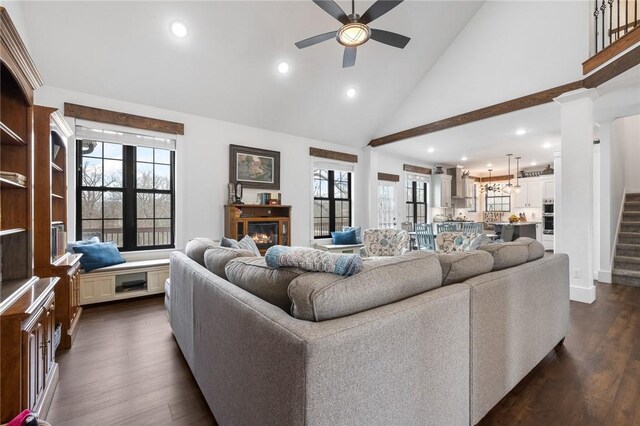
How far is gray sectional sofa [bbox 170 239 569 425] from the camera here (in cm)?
89

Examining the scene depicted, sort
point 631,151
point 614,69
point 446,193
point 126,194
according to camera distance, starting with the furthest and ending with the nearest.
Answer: point 446,193, point 631,151, point 126,194, point 614,69

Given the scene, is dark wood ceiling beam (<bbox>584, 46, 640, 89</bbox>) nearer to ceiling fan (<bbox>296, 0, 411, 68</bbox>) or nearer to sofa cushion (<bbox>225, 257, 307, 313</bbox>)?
ceiling fan (<bbox>296, 0, 411, 68</bbox>)

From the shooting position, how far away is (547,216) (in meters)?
8.55

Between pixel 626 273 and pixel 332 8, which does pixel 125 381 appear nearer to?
pixel 332 8

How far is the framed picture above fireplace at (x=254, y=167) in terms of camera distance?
5.04 meters

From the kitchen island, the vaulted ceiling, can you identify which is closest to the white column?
the vaulted ceiling

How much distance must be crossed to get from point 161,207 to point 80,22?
2.41 m

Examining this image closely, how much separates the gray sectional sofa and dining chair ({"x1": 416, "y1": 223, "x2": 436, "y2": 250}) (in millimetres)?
3292

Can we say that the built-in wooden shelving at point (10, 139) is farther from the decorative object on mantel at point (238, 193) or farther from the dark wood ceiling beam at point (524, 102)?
the dark wood ceiling beam at point (524, 102)

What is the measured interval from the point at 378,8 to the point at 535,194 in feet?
29.9

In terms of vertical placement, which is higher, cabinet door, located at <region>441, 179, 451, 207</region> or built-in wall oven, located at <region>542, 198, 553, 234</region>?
cabinet door, located at <region>441, 179, 451, 207</region>

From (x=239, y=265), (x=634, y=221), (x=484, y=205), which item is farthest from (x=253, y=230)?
(x=484, y=205)

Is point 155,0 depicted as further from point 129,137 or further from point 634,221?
point 634,221

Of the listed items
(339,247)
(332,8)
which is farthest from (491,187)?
(332,8)
